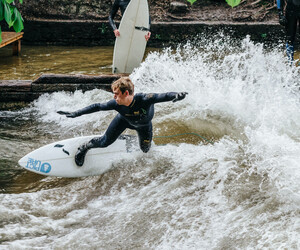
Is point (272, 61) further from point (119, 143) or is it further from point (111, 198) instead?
point (111, 198)

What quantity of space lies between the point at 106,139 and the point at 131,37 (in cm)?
360

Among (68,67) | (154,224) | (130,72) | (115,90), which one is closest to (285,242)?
(154,224)

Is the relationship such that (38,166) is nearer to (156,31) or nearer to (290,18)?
(290,18)

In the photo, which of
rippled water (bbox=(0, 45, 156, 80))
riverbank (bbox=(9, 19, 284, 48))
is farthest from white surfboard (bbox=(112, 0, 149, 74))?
riverbank (bbox=(9, 19, 284, 48))

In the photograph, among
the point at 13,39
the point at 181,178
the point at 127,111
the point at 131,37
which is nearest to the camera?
the point at 127,111

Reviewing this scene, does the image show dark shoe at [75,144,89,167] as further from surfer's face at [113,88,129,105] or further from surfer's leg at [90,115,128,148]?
surfer's face at [113,88,129,105]

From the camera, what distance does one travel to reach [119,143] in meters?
4.74

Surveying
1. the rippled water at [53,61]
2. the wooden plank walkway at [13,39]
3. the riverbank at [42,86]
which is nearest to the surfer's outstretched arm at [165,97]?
the riverbank at [42,86]

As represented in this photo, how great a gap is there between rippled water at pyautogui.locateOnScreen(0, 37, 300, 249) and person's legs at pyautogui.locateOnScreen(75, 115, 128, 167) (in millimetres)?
312

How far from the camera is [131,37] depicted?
7543 mm

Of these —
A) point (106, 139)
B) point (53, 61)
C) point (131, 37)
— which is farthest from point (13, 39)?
point (106, 139)

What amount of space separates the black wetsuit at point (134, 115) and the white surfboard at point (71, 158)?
227 mm

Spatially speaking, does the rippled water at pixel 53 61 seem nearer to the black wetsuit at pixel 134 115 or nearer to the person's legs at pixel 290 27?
the person's legs at pixel 290 27

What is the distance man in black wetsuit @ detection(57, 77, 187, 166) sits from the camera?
153 inches
